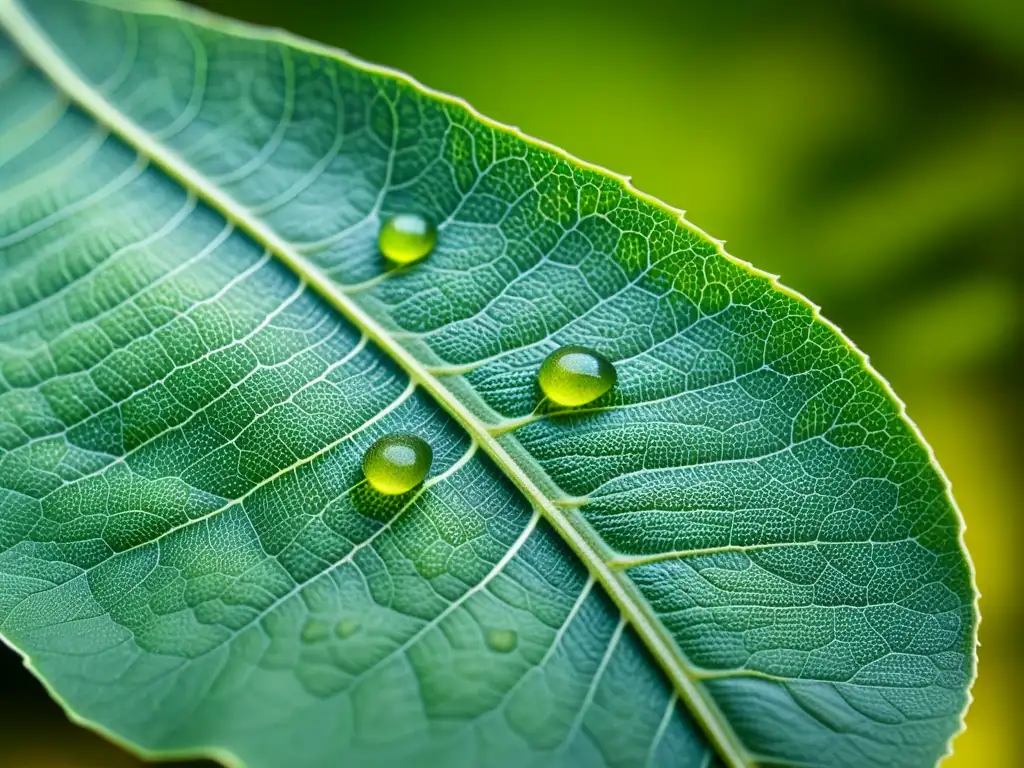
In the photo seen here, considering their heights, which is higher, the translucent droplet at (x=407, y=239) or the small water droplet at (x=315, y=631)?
the translucent droplet at (x=407, y=239)

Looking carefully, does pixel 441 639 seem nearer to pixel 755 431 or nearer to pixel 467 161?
pixel 755 431

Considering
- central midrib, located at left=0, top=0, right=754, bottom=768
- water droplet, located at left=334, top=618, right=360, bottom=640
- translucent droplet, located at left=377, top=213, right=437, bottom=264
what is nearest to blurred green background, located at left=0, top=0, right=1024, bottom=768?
central midrib, located at left=0, top=0, right=754, bottom=768

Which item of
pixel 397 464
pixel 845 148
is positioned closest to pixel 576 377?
pixel 397 464

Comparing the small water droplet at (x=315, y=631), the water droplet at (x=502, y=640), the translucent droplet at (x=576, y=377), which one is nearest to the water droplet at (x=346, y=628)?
the small water droplet at (x=315, y=631)

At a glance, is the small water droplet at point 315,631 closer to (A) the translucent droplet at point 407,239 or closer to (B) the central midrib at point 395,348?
(B) the central midrib at point 395,348

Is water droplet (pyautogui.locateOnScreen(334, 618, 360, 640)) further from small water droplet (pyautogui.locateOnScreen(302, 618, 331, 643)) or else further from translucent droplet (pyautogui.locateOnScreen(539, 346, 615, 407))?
translucent droplet (pyautogui.locateOnScreen(539, 346, 615, 407))

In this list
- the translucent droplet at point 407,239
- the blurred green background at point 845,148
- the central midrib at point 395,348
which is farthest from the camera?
the blurred green background at point 845,148
